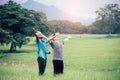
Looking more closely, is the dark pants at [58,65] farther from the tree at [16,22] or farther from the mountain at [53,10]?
the tree at [16,22]

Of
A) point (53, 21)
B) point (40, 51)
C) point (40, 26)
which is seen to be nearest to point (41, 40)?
point (40, 51)

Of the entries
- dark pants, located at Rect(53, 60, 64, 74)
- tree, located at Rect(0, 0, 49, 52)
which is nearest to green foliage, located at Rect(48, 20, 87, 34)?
tree, located at Rect(0, 0, 49, 52)

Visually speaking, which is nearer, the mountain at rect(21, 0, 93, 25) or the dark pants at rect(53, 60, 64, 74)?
the dark pants at rect(53, 60, 64, 74)

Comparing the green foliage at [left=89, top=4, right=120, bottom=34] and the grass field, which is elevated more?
the green foliage at [left=89, top=4, right=120, bottom=34]

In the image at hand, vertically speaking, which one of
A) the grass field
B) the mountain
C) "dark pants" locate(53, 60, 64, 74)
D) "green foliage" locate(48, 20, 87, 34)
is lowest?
the grass field

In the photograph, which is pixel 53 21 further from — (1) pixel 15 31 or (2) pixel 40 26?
(1) pixel 15 31

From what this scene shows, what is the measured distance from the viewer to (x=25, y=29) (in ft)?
77.8

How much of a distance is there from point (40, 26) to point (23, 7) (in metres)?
3.15

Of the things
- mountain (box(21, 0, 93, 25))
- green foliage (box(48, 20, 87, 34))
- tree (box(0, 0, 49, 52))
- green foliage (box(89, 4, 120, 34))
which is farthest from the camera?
green foliage (box(89, 4, 120, 34))

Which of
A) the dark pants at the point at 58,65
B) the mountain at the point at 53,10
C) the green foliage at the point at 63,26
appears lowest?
the dark pants at the point at 58,65

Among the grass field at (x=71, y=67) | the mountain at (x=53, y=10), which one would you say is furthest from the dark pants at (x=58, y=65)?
the mountain at (x=53, y=10)

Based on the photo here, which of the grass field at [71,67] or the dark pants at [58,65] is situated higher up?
the dark pants at [58,65]

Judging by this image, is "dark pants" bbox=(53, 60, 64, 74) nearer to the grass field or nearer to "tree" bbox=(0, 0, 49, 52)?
the grass field

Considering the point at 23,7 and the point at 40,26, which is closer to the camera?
the point at 23,7
